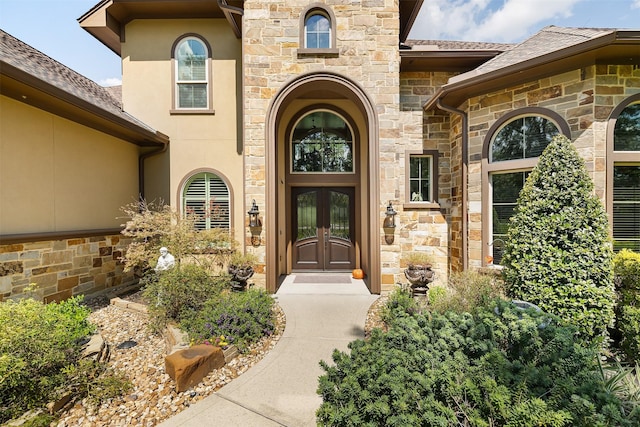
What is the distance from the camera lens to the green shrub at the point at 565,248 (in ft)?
10.9

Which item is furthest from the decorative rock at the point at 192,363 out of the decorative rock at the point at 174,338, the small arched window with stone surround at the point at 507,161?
the small arched window with stone surround at the point at 507,161

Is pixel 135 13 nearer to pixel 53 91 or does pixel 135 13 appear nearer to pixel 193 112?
pixel 193 112

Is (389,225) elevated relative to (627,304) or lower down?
elevated

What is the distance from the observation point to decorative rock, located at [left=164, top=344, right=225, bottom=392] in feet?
8.88

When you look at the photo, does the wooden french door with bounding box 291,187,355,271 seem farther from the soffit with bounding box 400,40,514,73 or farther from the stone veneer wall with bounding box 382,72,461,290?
the soffit with bounding box 400,40,514,73

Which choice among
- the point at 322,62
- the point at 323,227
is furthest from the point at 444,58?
the point at 323,227

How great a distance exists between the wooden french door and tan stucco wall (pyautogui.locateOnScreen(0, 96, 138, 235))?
429cm

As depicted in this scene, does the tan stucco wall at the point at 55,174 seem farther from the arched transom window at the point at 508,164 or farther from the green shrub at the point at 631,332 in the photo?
the green shrub at the point at 631,332

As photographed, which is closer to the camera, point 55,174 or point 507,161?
point 55,174

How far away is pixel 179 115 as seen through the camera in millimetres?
6938

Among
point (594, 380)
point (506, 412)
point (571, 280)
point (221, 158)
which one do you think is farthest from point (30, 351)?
point (571, 280)

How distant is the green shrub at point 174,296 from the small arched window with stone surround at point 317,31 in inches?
194

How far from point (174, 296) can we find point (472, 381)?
3.84 m

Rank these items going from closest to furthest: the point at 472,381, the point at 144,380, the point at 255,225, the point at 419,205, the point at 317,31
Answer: the point at 472,381 → the point at 144,380 → the point at 255,225 → the point at 317,31 → the point at 419,205
